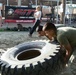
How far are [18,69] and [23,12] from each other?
40.5 feet

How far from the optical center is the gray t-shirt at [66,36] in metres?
4.25

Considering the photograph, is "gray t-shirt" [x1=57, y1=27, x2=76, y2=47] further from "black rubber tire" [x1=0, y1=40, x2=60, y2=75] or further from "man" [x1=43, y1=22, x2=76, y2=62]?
"black rubber tire" [x1=0, y1=40, x2=60, y2=75]

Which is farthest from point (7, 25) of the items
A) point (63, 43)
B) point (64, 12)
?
point (63, 43)

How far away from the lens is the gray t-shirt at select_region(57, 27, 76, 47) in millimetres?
4254

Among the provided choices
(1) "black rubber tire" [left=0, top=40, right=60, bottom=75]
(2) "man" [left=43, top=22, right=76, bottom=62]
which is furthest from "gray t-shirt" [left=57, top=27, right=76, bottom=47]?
(1) "black rubber tire" [left=0, top=40, right=60, bottom=75]

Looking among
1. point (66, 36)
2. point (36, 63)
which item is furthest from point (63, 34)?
point (36, 63)

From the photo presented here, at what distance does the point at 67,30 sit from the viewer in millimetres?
4410

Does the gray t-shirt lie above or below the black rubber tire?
above

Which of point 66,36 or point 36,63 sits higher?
point 66,36

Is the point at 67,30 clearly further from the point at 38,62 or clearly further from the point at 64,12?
the point at 64,12

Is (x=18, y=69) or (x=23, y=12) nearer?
(x=18, y=69)

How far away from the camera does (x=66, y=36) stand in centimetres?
431

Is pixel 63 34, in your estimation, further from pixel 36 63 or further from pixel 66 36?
pixel 36 63

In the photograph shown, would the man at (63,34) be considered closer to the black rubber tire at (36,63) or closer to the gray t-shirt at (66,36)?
the gray t-shirt at (66,36)
